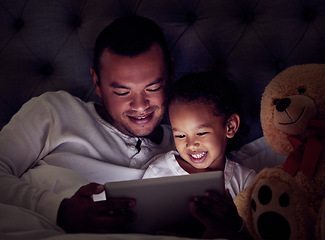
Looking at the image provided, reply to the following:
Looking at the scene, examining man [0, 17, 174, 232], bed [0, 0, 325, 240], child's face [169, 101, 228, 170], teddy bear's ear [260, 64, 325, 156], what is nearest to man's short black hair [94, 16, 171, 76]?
man [0, 17, 174, 232]

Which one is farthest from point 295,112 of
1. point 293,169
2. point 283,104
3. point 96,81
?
point 96,81

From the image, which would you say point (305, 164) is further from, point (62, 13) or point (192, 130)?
point (62, 13)

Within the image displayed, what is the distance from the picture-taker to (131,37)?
1147mm

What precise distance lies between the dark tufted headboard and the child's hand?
553mm

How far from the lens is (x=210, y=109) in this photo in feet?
3.59

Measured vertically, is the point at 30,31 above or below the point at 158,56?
above

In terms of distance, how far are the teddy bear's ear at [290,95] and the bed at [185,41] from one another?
0.27 m

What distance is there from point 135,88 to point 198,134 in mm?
275

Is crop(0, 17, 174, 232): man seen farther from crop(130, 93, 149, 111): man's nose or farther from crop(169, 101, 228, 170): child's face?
crop(169, 101, 228, 170): child's face

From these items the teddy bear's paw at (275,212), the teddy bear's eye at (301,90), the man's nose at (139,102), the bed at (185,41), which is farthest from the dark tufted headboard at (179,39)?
the teddy bear's paw at (275,212)

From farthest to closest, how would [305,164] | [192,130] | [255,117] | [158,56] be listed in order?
[255,117] < [158,56] < [192,130] < [305,164]

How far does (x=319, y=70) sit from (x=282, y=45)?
1.17 ft

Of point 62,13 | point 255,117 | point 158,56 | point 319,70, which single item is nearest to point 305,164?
point 319,70

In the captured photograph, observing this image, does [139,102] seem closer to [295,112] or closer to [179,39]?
[179,39]
